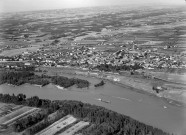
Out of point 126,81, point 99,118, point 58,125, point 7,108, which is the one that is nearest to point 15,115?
point 7,108

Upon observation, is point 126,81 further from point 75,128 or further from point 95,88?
point 75,128

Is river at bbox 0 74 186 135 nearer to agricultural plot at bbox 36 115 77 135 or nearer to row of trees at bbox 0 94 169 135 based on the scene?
row of trees at bbox 0 94 169 135

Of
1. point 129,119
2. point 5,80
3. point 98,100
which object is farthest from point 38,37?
point 129,119

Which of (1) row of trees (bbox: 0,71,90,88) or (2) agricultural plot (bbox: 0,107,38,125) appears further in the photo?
(1) row of trees (bbox: 0,71,90,88)

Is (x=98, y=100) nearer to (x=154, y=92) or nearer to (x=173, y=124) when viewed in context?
(x=154, y=92)

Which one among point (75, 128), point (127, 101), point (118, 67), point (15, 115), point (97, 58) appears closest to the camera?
point (75, 128)

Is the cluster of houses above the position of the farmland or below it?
below

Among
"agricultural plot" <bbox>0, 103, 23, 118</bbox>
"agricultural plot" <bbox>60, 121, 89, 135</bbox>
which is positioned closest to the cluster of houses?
"agricultural plot" <bbox>0, 103, 23, 118</bbox>
